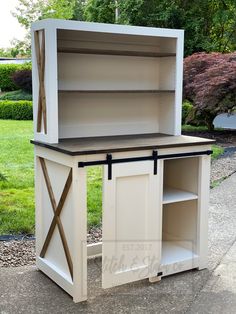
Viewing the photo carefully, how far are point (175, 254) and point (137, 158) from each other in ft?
2.99

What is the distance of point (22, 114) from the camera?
14.9 m

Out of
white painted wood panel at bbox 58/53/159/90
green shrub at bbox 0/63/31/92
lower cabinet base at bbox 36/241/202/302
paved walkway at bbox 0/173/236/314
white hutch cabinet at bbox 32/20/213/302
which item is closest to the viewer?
paved walkway at bbox 0/173/236/314

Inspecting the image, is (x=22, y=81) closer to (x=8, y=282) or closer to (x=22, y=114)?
(x=22, y=114)

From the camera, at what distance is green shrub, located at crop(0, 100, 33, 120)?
580 inches

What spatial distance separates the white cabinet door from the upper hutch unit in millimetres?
561

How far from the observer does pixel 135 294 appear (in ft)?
9.50

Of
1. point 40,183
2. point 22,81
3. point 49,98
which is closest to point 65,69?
point 49,98

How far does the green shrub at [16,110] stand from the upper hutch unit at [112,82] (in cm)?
1139

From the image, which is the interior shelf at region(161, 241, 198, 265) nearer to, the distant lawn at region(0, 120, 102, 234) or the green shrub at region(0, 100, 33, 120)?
the distant lawn at region(0, 120, 102, 234)

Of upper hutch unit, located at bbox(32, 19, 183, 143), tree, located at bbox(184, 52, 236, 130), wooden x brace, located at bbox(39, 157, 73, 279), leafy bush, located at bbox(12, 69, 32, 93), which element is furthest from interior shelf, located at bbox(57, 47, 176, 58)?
leafy bush, located at bbox(12, 69, 32, 93)

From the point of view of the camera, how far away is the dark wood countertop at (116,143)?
271 cm

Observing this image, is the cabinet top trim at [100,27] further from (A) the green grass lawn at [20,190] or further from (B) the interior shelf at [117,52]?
(A) the green grass lawn at [20,190]

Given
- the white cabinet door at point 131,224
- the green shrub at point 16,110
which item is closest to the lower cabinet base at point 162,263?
the white cabinet door at point 131,224

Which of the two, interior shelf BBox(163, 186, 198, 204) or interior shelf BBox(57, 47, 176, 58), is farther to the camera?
interior shelf BBox(57, 47, 176, 58)
